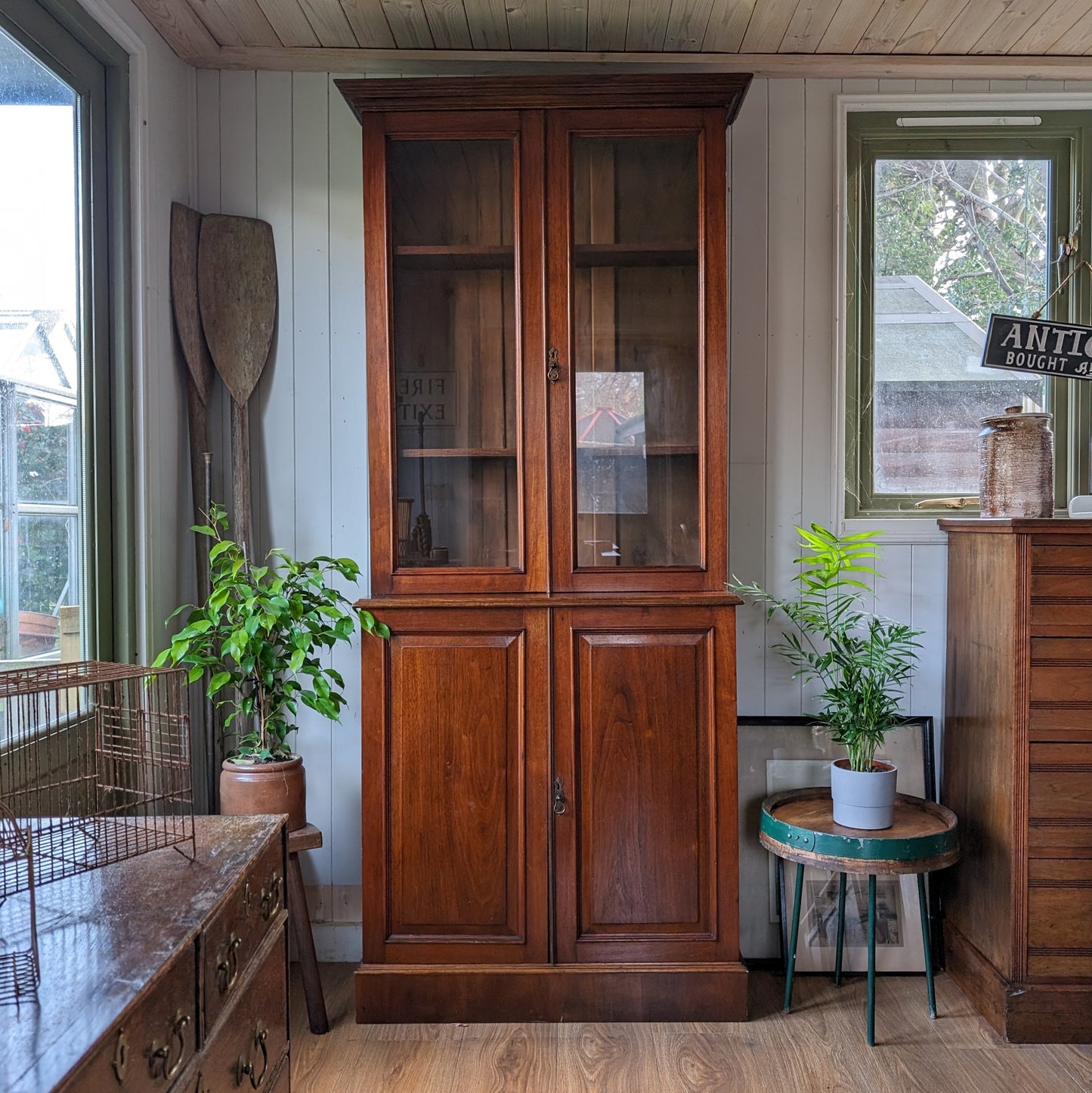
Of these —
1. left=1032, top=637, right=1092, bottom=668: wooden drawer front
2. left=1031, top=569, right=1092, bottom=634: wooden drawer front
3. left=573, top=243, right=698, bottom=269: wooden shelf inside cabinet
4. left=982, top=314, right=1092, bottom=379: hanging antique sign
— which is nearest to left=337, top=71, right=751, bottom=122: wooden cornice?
left=573, top=243, right=698, bottom=269: wooden shelf inside cabinet

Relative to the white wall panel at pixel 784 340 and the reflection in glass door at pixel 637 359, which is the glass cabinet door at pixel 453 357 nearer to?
the reflection in glass door at pixel 637 359

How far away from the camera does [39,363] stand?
1.92 m

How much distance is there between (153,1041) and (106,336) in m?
1.71

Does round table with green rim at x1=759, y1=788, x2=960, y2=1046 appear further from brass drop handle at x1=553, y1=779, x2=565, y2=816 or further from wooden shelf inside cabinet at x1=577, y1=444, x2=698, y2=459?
wooden shelf inside cabinet at x1=577, y1=444, x2=698, y2=459

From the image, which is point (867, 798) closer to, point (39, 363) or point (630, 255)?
point (630, 255)

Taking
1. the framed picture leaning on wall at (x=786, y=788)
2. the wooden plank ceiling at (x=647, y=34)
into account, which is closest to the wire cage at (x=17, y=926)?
the framed picture leaning on wall at (x=786, y=788)

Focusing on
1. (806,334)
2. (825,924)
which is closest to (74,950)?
(825,924)

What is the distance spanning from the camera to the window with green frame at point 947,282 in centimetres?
258

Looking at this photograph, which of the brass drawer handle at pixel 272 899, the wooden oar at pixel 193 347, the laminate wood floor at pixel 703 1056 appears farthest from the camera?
the wooden oar at pixel 193 347

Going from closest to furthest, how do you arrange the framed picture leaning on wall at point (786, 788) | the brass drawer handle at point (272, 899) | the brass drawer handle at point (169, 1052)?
the brass drawer handle at point (169, 1052) → the brass drawer handle at point (272, 899) → the framed picture leaning on wall at point (786, 788)

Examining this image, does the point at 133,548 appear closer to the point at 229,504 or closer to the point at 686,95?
the point at 229,504

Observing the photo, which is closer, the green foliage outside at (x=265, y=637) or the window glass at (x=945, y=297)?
the green foliage outside at (x=265, y=637)

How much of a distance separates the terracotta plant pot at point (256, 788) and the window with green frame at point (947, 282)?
166 cm

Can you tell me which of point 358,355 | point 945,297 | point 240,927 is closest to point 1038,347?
point 945,297
